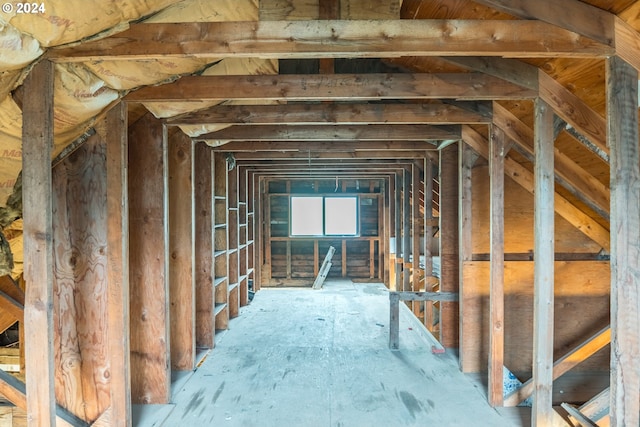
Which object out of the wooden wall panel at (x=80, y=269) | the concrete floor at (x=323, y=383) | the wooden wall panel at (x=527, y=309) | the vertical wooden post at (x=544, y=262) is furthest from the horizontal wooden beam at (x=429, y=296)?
the wooden wall panel at (x=80, y=269)

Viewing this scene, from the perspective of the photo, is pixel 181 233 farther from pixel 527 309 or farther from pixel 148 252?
pixel 527 309

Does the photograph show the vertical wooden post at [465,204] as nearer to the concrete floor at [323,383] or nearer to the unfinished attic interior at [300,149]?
the unfinished attic interior at [300,149]

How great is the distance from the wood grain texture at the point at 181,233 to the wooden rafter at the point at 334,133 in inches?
8.4

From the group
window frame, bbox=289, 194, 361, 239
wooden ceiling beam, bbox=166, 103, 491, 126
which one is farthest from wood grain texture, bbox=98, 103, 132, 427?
window frame, bbox=289, 194, 361, 239

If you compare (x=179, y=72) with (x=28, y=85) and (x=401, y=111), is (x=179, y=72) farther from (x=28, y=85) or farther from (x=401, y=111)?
(x=401, y=111)

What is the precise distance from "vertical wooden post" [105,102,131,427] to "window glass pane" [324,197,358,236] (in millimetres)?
5813

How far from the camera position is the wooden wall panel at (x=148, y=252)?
2230 mm

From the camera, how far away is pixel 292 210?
7523mm

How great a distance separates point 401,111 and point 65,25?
178 centimetres

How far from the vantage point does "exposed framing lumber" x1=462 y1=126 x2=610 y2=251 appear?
2.49 metres

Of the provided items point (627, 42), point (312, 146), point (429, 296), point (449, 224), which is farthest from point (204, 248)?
point (627, 42)

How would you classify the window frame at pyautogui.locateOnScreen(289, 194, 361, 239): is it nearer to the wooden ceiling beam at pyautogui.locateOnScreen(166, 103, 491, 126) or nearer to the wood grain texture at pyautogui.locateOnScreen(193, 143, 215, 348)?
the wood grain texture at pyautogui.locateOnScreen(193, 143, 215, 348)

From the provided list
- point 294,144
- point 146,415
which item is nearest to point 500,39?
point 294,144

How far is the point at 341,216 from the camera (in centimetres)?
759
